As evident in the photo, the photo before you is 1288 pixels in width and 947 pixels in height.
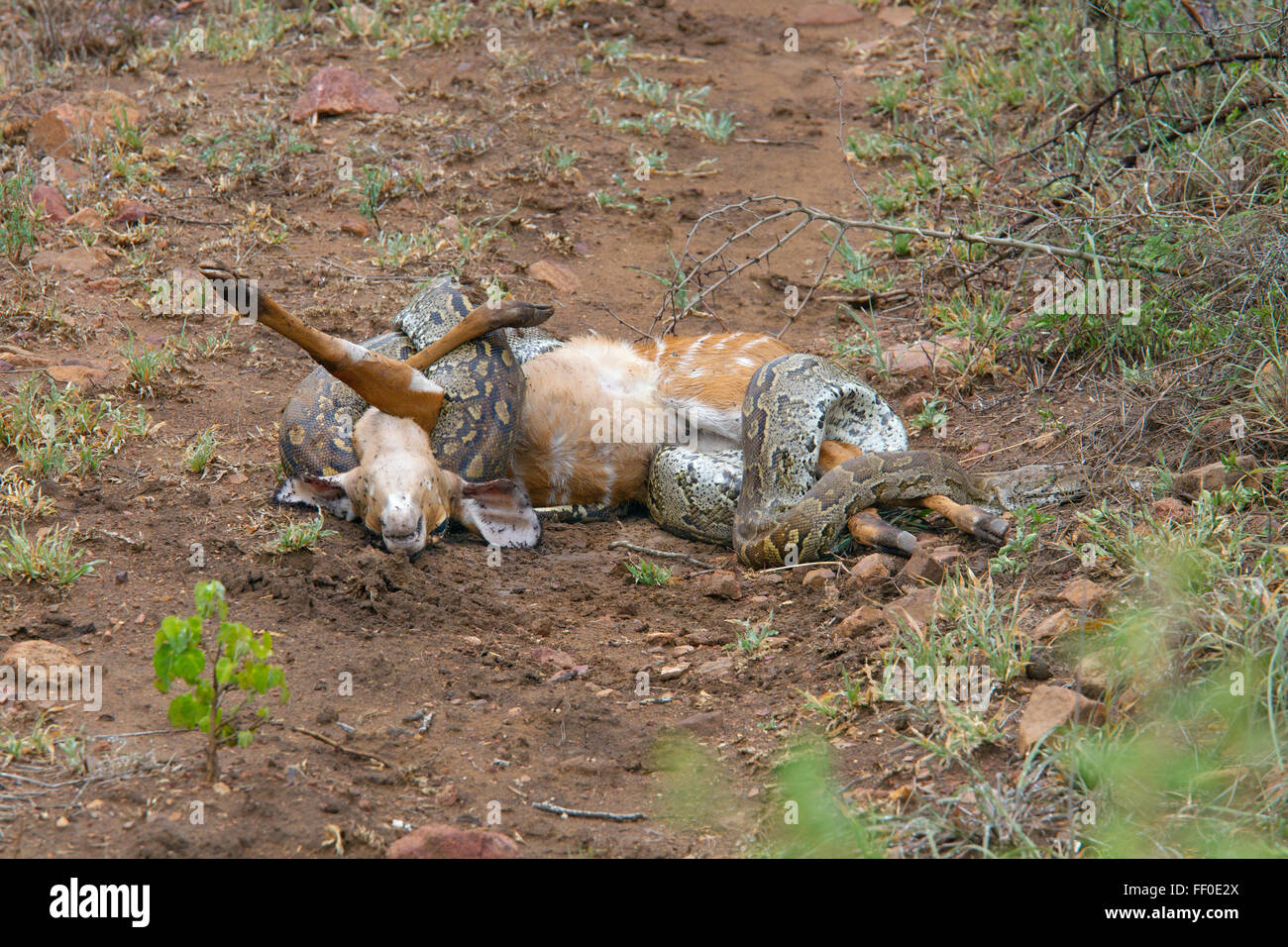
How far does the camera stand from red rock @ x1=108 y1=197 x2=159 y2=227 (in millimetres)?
8359

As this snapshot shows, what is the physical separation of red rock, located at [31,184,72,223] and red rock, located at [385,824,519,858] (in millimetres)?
6640

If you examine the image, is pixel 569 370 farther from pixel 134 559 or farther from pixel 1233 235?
pixel 1233 235

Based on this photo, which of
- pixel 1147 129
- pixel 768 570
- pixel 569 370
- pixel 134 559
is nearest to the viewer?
pixel 134 559

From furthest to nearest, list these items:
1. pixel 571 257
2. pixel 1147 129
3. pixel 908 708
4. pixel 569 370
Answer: pixel 571 257, pixel 1147 129, pixel 569 370, pixel 908 708

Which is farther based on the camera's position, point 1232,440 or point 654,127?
point 654,127

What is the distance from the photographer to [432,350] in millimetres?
5902

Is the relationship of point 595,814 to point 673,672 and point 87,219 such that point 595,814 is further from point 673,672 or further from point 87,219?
point 87,219

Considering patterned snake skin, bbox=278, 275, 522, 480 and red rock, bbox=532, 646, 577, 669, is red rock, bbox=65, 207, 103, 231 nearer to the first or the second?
patterned snake skin, bbox=278, 275, 522, 480

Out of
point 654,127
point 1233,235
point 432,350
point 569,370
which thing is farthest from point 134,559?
point 654,127

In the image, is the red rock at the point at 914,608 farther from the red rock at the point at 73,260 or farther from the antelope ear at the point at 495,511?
the red rock at the point at 73,260

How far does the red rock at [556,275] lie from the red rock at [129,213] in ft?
9.22

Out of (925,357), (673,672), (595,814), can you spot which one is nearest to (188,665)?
(595,814)

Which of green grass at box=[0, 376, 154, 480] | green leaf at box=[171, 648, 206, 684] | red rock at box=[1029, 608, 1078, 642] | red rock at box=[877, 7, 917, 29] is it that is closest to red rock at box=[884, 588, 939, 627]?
red rock at box=[1029, 608, 1078, 642]

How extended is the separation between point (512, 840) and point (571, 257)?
5902mm
